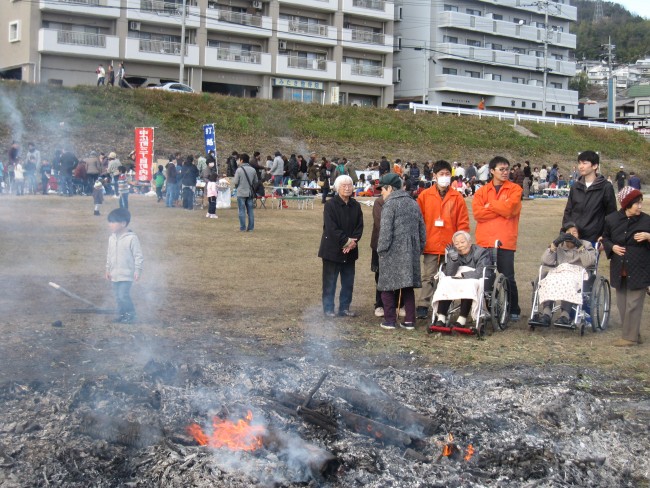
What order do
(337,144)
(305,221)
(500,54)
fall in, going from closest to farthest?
(305,221), (337,144), (500,54)

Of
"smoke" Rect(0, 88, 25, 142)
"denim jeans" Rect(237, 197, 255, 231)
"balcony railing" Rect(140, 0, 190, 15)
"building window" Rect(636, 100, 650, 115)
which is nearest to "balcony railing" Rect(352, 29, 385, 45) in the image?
"balcony railing" Rect(140, 0, 190, 15)

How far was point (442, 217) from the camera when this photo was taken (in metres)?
9.42

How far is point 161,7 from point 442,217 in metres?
37.4

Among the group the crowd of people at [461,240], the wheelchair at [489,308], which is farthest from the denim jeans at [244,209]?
the wheelchair at [489,308]

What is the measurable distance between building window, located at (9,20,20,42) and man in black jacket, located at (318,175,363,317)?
27.0 m

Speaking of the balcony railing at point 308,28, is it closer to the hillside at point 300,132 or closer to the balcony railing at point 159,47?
the hillside at point 300,132

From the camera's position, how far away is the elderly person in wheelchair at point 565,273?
8906 mm

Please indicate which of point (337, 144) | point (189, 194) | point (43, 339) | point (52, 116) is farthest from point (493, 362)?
point (337, 144)

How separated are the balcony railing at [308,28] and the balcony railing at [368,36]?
7.86 ft

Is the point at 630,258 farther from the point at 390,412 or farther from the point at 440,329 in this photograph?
the point at 390,412

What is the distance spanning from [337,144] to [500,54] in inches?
1076

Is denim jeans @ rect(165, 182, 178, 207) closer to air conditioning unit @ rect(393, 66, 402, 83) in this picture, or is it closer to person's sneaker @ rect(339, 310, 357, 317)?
person's sneaker @ rect(339, 310, 357, 317)

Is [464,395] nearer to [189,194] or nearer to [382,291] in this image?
[382,291]

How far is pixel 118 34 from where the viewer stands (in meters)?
41.9
